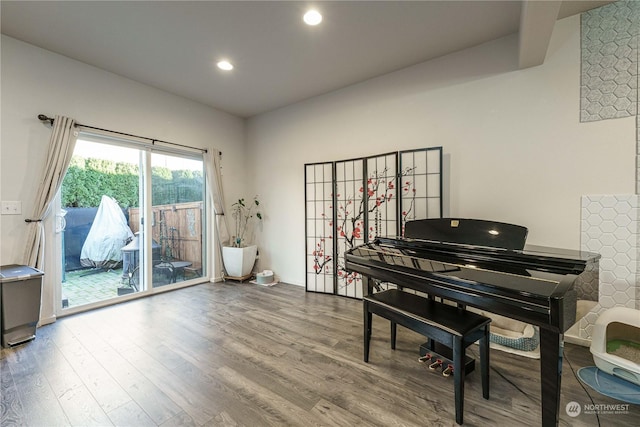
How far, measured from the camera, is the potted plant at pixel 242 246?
4254 millimetres

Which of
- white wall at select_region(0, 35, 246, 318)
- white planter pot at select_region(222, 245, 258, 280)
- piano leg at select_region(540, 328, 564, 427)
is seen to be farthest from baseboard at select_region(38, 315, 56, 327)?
piano leg at select_region(540, 328, 564, 427)

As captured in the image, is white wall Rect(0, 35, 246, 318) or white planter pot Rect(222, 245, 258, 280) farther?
white planter pot Rect(222, 245, 258, 280)

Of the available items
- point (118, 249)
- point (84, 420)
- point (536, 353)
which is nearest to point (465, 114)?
point (536, 353)

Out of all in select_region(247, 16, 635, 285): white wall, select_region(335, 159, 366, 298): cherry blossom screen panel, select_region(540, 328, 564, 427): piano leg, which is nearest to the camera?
select_region(540, 328, 564, 427): piano leg

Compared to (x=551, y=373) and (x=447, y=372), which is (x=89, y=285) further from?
(x=551, y=373)

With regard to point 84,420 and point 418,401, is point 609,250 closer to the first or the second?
point 418,401

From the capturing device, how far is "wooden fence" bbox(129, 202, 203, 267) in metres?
3.70

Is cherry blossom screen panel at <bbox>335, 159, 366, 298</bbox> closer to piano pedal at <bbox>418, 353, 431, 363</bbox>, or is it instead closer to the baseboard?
piano pedal at <bbox>418, 353, 431, 363</bbox>

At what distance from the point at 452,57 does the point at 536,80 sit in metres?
0.84

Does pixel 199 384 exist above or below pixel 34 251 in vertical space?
below

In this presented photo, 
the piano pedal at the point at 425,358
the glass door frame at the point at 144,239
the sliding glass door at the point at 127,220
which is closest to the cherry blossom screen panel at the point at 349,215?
the piano pedal at the point at 425,358

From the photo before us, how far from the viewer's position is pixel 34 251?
8.58ft

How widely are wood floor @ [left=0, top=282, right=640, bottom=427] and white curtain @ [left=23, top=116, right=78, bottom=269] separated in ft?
2.62

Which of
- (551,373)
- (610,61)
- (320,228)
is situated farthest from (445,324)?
(610,61)
